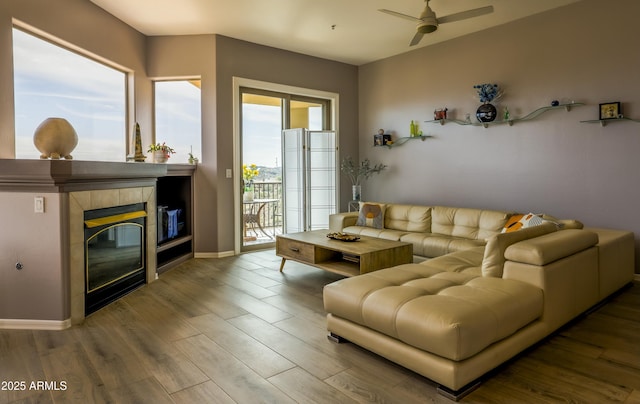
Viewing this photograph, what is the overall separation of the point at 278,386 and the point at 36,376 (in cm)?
139

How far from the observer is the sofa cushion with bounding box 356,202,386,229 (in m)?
5.36

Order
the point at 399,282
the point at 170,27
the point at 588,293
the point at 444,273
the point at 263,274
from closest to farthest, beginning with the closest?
the point at 399,282 < the point at 444,273 < the point at 588,293 < the point at 263,274 < the point at 170,27

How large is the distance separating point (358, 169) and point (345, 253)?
3017 millimetres

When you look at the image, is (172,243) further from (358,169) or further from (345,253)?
(358,169)

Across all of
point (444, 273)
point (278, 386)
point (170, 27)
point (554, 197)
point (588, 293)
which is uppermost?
point (170, 27)

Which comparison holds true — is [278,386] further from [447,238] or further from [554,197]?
[554,197]

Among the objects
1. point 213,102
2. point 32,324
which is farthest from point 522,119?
point 32,324

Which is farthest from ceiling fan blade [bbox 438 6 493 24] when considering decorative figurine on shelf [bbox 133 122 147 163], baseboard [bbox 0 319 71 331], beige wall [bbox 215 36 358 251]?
baseboard [bbox 0 319 71 331]

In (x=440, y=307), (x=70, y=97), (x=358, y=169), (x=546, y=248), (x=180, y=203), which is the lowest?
(x=440, y=307)

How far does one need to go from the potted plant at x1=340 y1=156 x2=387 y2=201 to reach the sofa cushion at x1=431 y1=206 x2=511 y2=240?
1653mm

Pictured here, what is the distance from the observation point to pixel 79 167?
2.94 meters

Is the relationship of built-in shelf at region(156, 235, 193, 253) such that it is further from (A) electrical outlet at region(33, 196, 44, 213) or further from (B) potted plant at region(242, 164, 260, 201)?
(A) electrical outlet at region(33, 196, 44, 213)

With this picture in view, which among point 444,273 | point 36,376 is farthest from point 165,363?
point 444,273

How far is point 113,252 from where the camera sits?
3.61 metres
